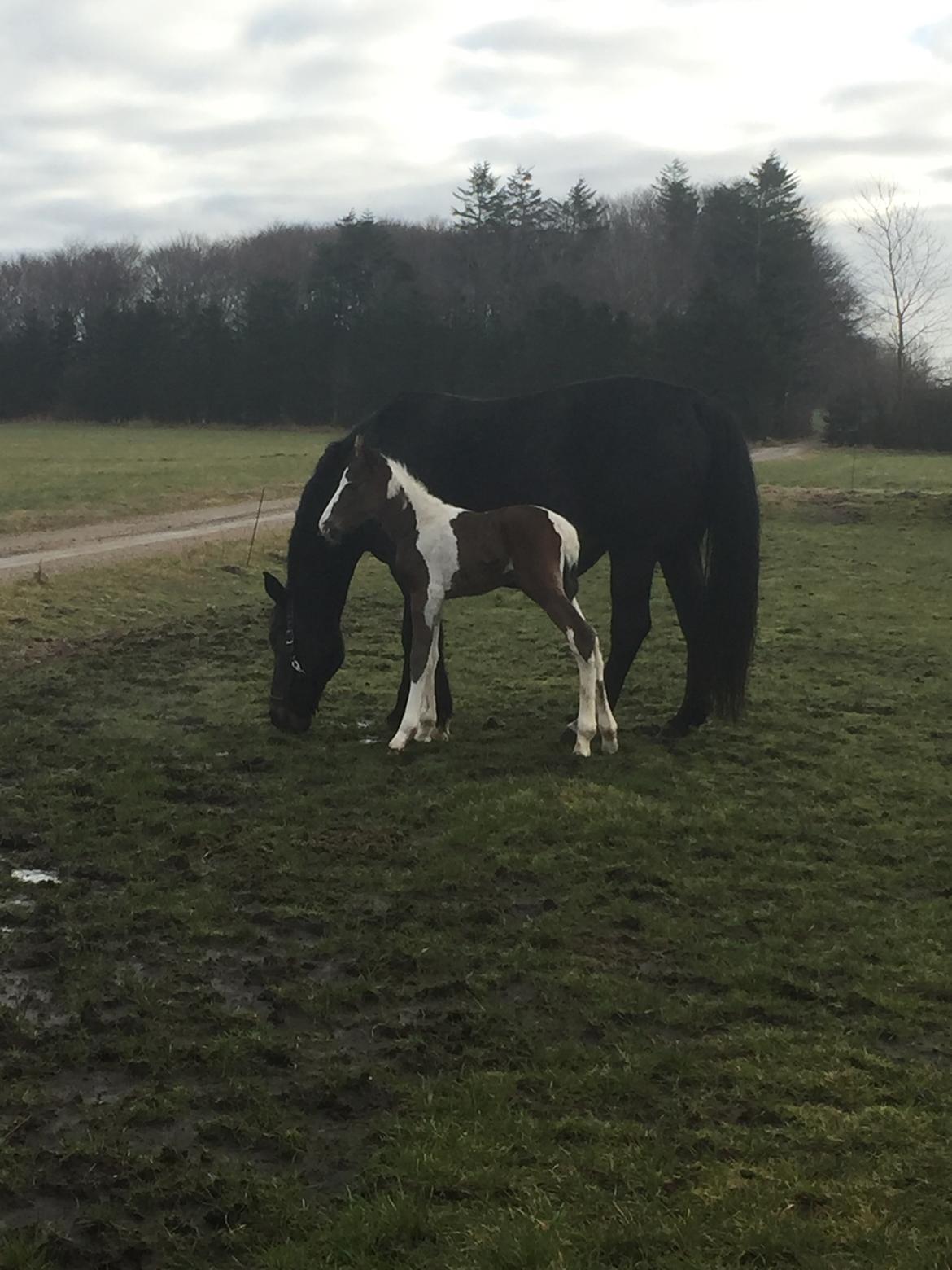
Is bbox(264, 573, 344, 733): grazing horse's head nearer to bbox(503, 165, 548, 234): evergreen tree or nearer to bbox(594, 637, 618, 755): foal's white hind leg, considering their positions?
bbox(594, 637, 618, 755): foal's white hind leg

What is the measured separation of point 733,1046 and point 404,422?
516 cm

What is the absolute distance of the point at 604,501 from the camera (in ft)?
24.9

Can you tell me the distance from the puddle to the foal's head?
9.20 ft

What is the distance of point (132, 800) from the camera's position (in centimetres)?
630

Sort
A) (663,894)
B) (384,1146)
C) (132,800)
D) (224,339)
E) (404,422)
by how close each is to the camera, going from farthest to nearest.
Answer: (224,339), (404,422), (132,800), (663,894), (384,1146)

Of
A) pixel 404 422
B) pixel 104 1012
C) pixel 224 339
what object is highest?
pixel 224 339

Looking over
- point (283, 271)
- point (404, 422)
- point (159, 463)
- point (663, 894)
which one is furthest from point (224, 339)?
point (663, 894)

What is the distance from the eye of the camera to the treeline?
48.6 meters

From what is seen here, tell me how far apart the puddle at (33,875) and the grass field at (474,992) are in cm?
6

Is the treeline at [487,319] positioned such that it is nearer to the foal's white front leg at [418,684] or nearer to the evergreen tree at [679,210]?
the evergreen tree at [679,210]

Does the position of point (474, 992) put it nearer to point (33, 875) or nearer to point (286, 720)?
point (33, 875)

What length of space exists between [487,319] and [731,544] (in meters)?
48.7

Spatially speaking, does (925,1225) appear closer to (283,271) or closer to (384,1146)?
(384,1146)

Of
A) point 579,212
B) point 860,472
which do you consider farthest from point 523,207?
point 860,472
